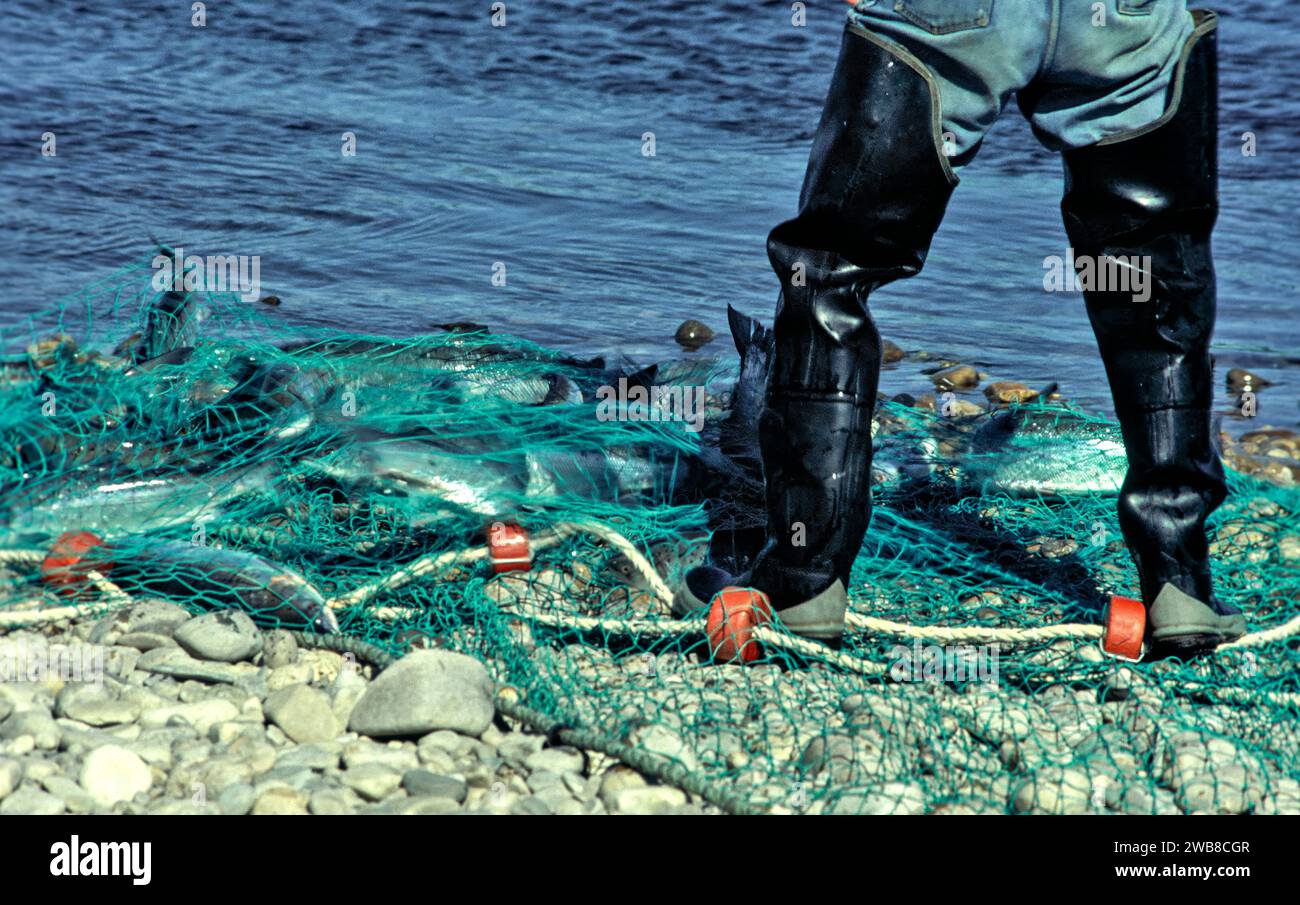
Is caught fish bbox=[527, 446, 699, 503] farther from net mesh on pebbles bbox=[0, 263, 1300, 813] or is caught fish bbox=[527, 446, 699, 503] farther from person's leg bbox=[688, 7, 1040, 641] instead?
person's leg bbox=[688, 7, 1040, 641]

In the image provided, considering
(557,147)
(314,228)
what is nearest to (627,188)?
(557,147)

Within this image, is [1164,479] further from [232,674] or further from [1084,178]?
[232,674]

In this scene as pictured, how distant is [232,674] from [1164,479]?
107 inches

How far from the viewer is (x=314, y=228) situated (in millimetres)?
10070

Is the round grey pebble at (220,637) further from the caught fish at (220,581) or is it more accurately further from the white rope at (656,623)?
the white rope at (656,623)

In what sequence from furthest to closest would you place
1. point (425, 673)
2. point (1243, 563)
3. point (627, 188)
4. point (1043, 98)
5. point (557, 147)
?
point (557, 147)
point (627, 188)
point (1243, 563)
point (1043, 98)
point (425, 673)

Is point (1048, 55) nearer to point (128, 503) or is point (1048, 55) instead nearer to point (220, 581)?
point (220, 581)

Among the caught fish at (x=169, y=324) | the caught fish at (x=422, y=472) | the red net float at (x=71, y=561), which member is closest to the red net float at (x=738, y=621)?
the caught fish at (x=422, y=472)

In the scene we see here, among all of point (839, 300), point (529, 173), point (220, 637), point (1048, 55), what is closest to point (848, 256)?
point (839, 300)

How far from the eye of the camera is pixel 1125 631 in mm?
4102

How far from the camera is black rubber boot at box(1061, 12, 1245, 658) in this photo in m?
3.96

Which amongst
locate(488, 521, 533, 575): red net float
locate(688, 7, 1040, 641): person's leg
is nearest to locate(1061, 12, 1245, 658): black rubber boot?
locate(688, 7, 1040, 641): person's leg

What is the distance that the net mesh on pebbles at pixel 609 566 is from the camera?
3666mm
